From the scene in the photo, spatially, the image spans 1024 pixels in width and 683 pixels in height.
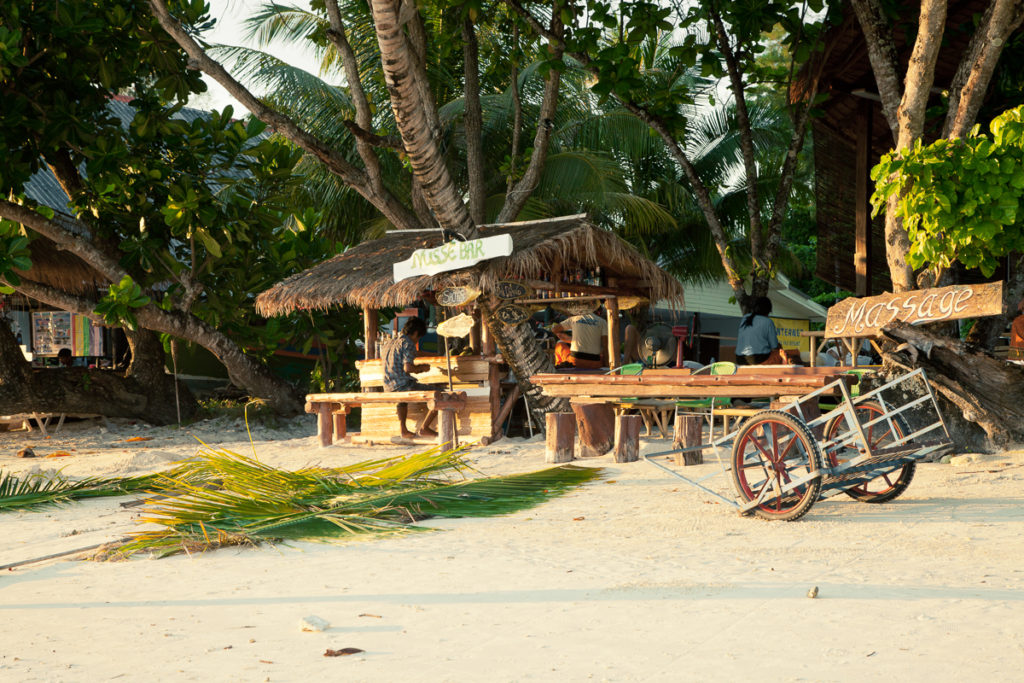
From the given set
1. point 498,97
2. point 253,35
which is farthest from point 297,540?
point 253,35

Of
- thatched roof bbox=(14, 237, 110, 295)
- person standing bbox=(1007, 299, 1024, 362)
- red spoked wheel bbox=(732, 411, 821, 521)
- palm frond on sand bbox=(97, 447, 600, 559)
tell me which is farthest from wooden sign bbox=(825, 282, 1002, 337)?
thatched roof bbox=(14, 237, 110, 295)

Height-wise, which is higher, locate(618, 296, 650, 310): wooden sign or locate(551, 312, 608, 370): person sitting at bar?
locate(618, 296, 650, 310): wooden sign

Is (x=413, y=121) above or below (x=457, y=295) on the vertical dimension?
above

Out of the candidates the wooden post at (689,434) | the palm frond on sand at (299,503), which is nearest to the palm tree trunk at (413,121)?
the wooden post at (689,434)

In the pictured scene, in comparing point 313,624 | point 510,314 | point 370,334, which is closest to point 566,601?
point 313,624

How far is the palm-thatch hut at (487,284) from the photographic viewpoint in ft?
31.4

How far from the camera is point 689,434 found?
7141 mm

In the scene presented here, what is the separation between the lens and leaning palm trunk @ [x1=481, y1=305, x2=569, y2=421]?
9602 mm

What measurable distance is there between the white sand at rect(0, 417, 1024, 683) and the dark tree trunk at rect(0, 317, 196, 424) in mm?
7445

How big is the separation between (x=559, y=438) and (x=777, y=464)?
293cm

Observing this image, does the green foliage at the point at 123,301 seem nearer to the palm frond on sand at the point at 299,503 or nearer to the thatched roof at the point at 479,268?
the thatched roof at the point at 479,268

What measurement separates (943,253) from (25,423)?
1125cm

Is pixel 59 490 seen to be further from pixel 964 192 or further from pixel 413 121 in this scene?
pixel 964 192

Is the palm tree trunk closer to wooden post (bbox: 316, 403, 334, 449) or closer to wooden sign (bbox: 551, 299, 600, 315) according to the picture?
wooden sign (bbox: 551, 299, 600, 315)
